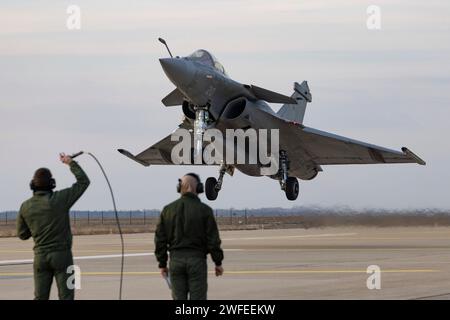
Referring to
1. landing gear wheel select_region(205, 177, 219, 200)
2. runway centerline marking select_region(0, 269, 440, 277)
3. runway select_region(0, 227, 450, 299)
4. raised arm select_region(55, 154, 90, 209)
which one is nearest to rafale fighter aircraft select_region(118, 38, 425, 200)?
landing gear wheel select_region(205, 177, 219, 200)

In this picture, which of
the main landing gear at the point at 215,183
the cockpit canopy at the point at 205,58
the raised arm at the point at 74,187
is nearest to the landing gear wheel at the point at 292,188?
the main landing gear at the point at 215,183

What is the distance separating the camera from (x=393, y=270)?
17266 millimetres

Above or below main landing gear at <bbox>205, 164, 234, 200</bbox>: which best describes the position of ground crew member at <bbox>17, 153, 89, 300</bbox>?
below

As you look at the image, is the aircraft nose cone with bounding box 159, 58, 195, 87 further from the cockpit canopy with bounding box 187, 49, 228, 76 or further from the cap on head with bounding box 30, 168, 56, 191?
the cap on head with bounding box 30, 168, 56, 191

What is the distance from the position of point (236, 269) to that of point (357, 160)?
1682 centimetres

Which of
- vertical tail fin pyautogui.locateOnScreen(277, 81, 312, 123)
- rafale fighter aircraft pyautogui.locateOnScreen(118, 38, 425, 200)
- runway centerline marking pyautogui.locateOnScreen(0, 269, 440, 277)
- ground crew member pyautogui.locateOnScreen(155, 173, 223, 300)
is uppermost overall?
vertical tail fin pyautogui.locateOnScreen(277, 81, 312, 123)

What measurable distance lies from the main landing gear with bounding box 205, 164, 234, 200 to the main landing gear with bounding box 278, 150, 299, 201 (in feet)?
5.32

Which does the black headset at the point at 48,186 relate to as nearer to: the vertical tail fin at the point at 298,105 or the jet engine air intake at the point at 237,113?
the jet engine air intake at the point at 237,113

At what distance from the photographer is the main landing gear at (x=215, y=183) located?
30.7 m

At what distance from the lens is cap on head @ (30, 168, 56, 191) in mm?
9758

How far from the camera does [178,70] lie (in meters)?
26.5

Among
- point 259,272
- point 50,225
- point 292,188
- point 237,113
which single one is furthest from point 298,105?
point 50,225

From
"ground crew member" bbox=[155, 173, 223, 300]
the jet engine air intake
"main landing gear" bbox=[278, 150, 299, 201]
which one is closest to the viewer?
"ground crew member" bbox=[155, 173, 223, 300]

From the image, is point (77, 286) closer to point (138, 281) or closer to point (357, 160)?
point (138, 281)
